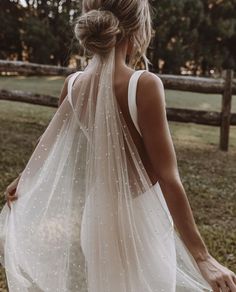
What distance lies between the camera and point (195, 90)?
965 cm

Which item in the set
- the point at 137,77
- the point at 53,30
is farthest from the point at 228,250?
the point at 53,30

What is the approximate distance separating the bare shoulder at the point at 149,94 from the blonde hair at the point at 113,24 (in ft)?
0.59

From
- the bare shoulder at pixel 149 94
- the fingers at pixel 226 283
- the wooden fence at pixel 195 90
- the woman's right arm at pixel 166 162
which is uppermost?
the bare shoulder at pixel 149 94

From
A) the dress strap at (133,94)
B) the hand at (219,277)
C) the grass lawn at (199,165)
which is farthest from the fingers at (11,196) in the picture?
the grass lawn at (199,165)

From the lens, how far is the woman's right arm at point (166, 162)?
4.89 ft

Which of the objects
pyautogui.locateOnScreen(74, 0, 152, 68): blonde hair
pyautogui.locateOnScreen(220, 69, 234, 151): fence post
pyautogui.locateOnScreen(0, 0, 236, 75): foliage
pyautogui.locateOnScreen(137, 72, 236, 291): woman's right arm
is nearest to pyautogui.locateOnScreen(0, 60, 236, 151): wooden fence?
pyautogui.locateOnScreen(220, 69, 234, 151): fence post

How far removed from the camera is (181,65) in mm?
26578

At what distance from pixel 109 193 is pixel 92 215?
9 centimetres

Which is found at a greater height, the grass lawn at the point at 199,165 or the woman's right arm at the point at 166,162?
the woman's right arm at the point at 166,162

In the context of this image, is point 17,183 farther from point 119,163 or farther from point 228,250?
point 228,250

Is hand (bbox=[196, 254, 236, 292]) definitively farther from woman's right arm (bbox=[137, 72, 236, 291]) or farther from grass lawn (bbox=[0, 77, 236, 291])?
grass lawn (bbox=[0, 77, 236, 291])

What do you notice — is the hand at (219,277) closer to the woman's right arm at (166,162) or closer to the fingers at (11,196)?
the woman's right arm at (166,162)

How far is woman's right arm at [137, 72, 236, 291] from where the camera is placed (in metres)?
1.49

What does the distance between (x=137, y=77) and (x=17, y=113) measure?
1082 cm
